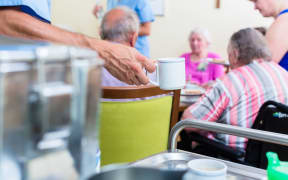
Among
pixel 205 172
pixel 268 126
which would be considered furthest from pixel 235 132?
pixel 268 126

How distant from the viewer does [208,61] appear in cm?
361

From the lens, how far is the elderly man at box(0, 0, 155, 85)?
2.12ft

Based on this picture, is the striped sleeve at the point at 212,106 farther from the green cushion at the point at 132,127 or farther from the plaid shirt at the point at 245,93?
the green cushion at the point at 132,127

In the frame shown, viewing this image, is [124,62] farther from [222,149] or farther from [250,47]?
[250,47]

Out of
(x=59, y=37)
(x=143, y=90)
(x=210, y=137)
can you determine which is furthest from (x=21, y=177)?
(x=210, y=137)

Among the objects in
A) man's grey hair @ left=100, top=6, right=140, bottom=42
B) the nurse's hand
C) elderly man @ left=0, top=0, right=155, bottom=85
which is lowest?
elderly man @ left=0, top=0, right=155, bottom=85

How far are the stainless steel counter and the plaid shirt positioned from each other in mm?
1059

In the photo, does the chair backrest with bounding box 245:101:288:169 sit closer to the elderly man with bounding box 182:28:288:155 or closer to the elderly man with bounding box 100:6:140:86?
the elderly man with bounding box 182:28:288:155

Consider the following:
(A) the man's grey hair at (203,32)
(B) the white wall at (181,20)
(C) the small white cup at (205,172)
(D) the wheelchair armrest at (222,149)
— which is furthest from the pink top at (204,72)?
(C) the small white cup at (205,172)

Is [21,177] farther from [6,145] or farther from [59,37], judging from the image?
[59,37]

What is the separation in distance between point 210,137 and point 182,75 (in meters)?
1.17

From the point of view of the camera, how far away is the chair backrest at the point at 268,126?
1.58 m

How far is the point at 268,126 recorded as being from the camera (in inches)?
63.3

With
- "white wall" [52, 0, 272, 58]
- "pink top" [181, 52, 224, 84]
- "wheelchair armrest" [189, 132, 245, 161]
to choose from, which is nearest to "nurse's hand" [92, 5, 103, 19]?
"white wall" [52, 0, 272, 58]
